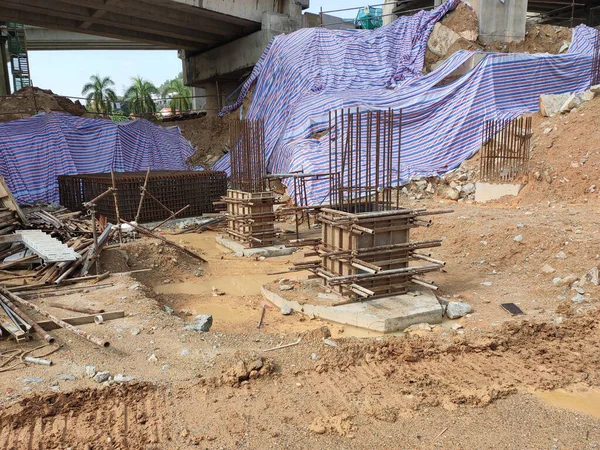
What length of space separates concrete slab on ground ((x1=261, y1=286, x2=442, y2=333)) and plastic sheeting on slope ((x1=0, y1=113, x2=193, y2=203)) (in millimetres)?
14836

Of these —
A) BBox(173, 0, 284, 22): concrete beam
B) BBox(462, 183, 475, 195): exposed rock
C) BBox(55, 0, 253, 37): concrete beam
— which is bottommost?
A: BBox(462, 183, 475, 195): exposed rock

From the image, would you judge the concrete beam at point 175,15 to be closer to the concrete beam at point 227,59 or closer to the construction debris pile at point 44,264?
the concrete beam at point 227,59

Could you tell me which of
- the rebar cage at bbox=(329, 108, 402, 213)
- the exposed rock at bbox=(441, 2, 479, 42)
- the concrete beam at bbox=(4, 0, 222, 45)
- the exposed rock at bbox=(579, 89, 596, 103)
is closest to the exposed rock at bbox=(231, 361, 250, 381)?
the rebar cage at bbox=(329, 108, 402, 213)

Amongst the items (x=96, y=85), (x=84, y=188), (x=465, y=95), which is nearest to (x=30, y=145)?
(x=84, y=188)

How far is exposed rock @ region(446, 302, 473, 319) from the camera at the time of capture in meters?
6.18

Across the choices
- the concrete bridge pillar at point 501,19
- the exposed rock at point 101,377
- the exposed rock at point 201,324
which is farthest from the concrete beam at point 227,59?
the exposed rock at point 101,377

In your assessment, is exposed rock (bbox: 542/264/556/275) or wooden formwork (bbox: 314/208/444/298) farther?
exposed rock (bbox: 542/264/556/275)

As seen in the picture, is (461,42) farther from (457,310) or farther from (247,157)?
(457,310)

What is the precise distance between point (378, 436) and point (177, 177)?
39.4ft

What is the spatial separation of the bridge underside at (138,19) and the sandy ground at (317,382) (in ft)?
51.1

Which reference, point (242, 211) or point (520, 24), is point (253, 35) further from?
point (242, 211)

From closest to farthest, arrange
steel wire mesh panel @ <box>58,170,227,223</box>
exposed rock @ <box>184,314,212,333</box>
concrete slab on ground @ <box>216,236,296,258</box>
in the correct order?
exposed rock @ <box>184,314,212,333</box> → concrete slab on ground @ <box>216,236,296,258</box> → steel wire mesh panel @ <box>58,170,227,223</box>

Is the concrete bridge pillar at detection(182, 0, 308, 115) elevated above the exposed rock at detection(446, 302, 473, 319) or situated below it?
above

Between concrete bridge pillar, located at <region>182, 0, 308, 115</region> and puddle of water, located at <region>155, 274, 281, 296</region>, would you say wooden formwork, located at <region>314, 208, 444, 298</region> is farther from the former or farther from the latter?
concrete bridge pillar, located at <region>182, 0, 308, 115</region>
